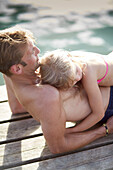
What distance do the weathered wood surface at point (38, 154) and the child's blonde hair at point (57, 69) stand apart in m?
0.56

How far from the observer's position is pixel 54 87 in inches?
62.3

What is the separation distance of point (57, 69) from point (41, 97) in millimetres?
210

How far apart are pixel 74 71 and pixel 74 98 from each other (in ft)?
0.95

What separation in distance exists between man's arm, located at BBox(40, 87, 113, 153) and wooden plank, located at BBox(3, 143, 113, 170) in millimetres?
64

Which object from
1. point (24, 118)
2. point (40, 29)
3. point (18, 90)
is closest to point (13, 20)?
point (40, 29)

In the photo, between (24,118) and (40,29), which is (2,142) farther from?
(40,29)

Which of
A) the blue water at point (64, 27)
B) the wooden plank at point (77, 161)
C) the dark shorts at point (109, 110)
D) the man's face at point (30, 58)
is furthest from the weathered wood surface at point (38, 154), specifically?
the blue water at point (64, 27)

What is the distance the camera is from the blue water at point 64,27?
5109 mm

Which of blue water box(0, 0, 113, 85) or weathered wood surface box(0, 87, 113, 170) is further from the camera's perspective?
A: blue water box(0, 0, 113, 85)

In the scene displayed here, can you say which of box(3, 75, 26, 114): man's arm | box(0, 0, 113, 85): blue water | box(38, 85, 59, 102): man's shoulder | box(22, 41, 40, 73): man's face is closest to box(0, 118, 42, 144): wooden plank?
box(3, 75, 26, 114): man's arm

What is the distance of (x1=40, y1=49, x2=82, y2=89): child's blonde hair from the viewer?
1.54m

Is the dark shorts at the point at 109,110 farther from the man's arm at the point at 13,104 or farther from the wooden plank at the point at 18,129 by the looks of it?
the man's arm at the point at 13,104

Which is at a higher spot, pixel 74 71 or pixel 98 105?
pixel 74 71

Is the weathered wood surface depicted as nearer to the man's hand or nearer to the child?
the man's hand
